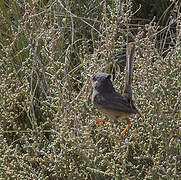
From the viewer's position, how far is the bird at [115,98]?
3.00m

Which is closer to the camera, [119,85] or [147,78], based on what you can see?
[147,78]

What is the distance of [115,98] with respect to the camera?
303 cm

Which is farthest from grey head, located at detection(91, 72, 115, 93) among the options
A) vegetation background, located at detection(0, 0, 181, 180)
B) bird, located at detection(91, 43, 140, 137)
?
vegetation background, located at detection(0, 0, 181, 180)

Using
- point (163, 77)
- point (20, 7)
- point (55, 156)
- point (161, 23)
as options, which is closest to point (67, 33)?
point (20, 7)

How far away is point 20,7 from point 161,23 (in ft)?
4.56

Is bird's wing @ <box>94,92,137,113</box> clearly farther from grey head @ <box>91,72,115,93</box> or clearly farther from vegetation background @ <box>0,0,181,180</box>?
vegetation background @ <box>0,0,181,180</box>

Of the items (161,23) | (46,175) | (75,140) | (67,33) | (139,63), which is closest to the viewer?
(75,140)

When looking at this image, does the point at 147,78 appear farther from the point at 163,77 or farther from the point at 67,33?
the point at 67,33

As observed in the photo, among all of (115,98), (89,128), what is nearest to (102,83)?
(115,98)

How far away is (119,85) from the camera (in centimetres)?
356

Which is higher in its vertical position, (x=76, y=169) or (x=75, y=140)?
(x=75, y=140)

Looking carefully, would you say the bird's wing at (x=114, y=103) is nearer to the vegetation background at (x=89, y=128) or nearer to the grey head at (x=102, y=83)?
the grey head at (x=102, y=83)

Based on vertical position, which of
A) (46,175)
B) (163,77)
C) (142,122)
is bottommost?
(46,175)

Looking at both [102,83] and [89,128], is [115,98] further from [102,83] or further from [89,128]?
[89,128]
